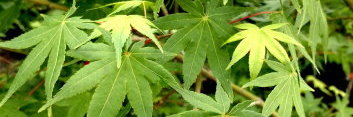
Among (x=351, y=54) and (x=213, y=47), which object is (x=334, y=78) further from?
(x=213, y=47)

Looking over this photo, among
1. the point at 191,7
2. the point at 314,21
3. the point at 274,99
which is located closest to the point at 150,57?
the point at 191,7

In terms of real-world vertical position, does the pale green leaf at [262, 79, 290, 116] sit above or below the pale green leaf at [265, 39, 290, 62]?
below

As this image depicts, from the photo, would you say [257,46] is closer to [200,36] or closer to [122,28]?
[200,36]

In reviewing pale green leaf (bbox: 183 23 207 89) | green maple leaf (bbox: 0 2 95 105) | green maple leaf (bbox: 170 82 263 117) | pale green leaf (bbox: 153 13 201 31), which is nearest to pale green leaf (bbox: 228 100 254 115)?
green maple leaf (bbox: 170 82 263 117)

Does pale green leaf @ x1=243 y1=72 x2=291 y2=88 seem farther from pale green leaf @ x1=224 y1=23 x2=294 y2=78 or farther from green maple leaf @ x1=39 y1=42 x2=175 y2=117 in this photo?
green maple leaf @ x1=39 y1=42 x2=175 y2=117

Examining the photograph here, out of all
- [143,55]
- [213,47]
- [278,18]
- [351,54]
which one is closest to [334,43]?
[351,54]

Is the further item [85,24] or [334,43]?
[334,43]

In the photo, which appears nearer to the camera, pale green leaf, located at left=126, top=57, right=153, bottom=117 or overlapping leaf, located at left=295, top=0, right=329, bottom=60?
pale green leaf, located at left=126, top=57, right=153, bottom=117
